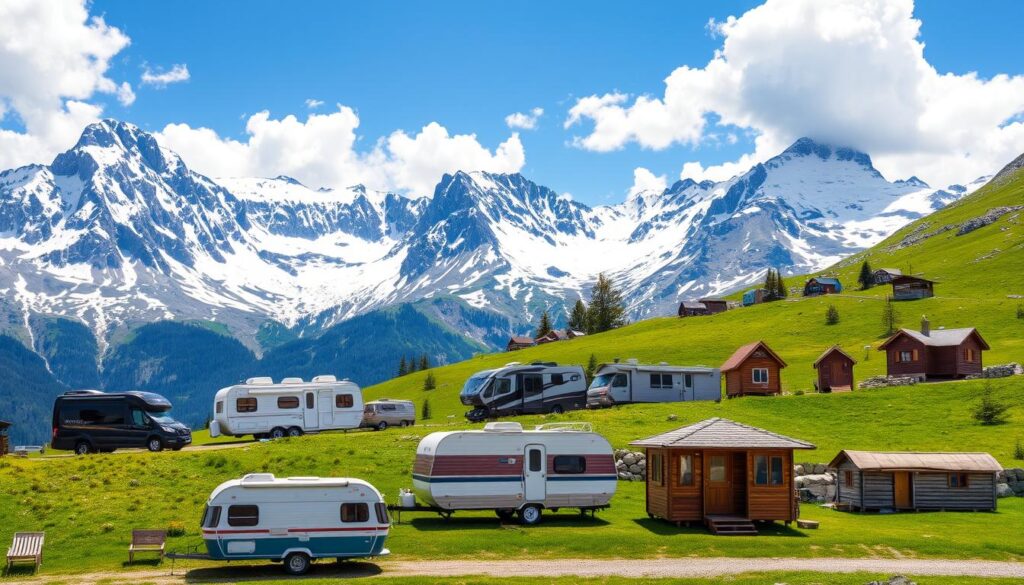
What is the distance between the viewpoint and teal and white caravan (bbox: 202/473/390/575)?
31.3 meters

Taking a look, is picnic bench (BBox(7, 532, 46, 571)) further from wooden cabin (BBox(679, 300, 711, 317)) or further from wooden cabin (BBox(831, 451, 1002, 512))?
wooden cabin (BBox(679, 300, 711, 317))

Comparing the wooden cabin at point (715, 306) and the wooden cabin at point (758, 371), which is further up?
the wooden cabin at point (715, 306)

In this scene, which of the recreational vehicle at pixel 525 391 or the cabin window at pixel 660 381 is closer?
the recreational vehicle at pixel 525 391

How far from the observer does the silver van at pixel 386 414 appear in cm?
6831

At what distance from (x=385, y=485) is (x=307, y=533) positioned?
12.3 metres

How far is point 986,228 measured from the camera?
19025 centimetres

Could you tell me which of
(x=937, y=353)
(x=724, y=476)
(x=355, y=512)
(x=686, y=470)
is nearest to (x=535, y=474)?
(x=686, y=470)

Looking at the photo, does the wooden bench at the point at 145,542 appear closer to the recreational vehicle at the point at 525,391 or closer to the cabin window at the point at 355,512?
the cabin window at the point at 355,512

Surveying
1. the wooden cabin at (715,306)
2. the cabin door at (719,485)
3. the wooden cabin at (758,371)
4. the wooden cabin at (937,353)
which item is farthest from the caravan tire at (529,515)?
the wooden cabin at (715,306)

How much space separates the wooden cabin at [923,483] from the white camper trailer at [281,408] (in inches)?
1148

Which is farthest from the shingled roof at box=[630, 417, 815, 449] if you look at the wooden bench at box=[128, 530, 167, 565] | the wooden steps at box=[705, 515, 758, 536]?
the wooden bench at box=[128, 530, 167, 565]

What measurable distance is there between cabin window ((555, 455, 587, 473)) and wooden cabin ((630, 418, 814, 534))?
2.71 metres

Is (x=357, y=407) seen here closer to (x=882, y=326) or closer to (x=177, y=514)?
(x=177, y=514)

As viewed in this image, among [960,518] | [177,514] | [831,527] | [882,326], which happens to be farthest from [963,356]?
[177,514]
